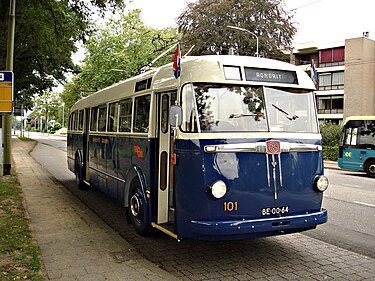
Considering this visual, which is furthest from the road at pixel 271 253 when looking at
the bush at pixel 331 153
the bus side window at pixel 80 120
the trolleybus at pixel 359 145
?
the bush at pixel 331 153

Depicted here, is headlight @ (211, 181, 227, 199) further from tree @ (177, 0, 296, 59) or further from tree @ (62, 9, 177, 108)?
tree @ (62, 9, 177, 108)

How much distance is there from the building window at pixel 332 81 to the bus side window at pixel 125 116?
4163 centimetres

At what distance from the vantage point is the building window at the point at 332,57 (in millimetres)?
44938

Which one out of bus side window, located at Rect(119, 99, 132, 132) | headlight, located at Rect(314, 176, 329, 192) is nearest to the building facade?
bus side window, located at Rect(119, 99, 132, 132)

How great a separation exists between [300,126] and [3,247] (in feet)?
15.3

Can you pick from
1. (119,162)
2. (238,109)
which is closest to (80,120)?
(119,162)

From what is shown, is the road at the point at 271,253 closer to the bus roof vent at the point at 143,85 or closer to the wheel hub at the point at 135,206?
the wheel hub at the point at 135,206

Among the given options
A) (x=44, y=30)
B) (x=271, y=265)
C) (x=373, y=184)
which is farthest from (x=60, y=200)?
(x=373, y=184)

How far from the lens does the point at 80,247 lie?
20.2 ft

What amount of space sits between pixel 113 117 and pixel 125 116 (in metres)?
0.88

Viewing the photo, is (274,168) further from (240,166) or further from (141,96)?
(141,96)

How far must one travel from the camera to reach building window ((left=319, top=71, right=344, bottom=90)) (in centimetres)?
4516

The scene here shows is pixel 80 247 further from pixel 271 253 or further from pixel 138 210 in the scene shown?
pixel 271 253

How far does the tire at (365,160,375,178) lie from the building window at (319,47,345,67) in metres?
29.6
